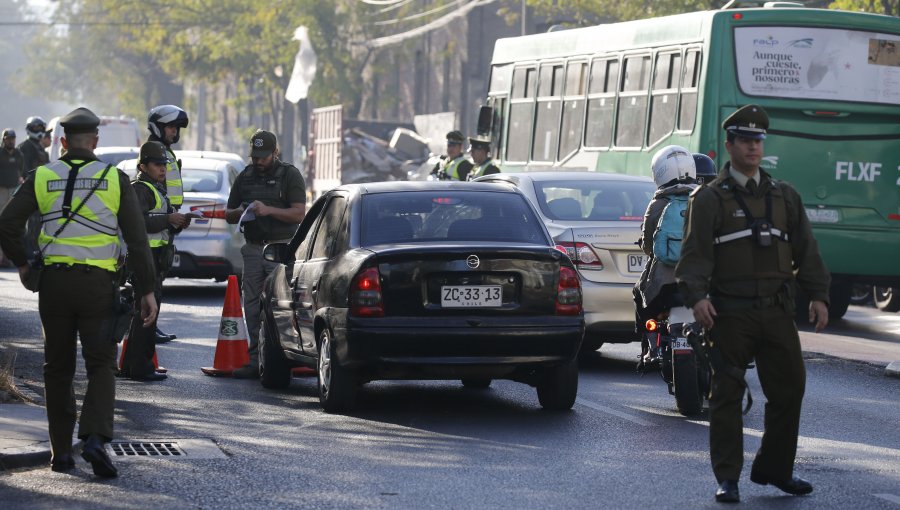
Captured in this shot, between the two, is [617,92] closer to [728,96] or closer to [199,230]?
[728,96]

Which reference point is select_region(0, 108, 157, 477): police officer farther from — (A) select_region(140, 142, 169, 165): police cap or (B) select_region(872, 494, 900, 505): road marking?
(A) select_region(140, 142, 169, 165): police cap

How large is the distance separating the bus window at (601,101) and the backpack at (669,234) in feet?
35.9

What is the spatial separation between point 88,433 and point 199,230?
11.5m

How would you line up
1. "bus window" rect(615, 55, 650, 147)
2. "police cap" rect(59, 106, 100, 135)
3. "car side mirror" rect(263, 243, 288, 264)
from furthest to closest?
"bus window" rect(615, 55, 650, 147) < "car side mirror" rect(263, 243, 288, 264) < "police cap" rect(59, 106, 100, 135)

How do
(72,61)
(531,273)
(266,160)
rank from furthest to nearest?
(72,61), (266,160), (531,273)

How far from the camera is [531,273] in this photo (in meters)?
→ 10.1

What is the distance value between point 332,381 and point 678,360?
206cm

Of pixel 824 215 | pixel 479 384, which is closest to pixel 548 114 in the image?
pixel 824 215

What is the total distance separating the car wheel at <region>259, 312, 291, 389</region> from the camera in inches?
466

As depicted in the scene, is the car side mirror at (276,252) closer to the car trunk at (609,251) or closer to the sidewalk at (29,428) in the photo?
the sidewalk at (29,428)

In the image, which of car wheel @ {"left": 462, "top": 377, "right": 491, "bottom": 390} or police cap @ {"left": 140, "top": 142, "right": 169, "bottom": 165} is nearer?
car wheel @ {"left": 462, "top": 377, "right": 491, "bottom": 390}

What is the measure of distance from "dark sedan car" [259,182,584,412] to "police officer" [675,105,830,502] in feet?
8.40

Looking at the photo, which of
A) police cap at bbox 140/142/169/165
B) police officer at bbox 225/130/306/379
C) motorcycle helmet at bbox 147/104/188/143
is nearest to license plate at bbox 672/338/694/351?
police officer at bbox 225/130/306/379

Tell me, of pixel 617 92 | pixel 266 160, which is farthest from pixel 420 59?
pixel 266 160
